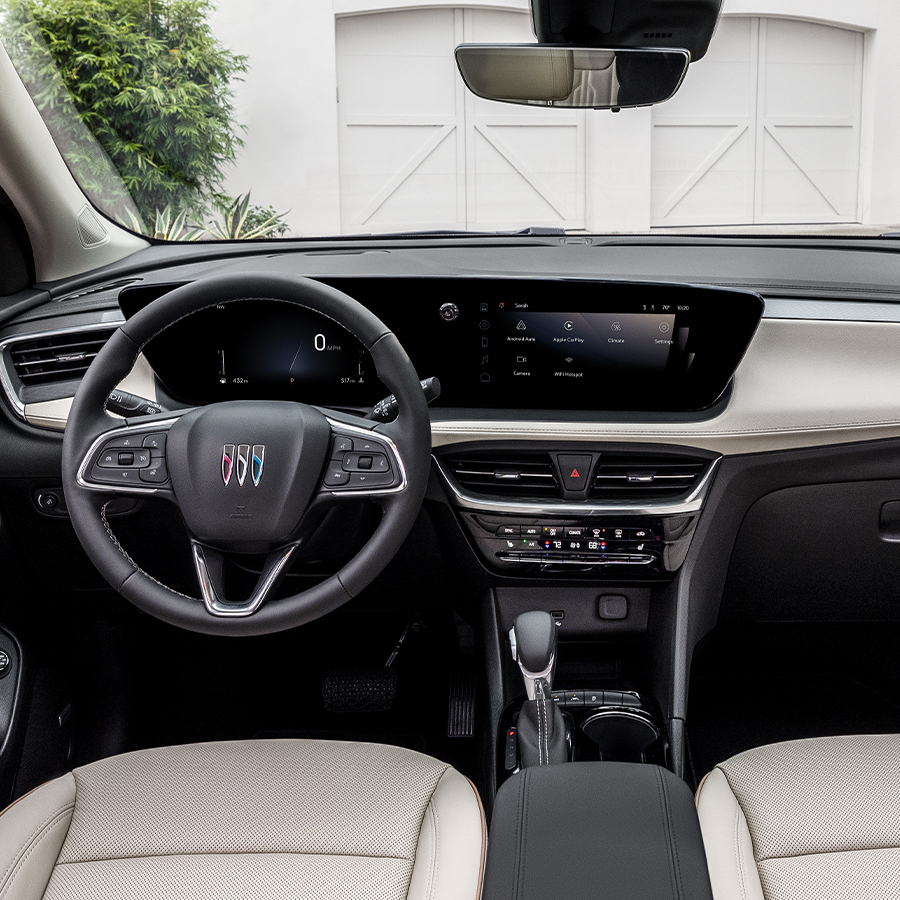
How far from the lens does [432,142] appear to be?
2045 millimetres

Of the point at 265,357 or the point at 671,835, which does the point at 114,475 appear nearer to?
the point at 265,357

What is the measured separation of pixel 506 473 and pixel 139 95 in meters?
1.31

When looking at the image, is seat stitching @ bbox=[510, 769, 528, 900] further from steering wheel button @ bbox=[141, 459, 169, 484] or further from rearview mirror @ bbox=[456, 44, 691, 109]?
rearview mirror @ bbox=[456, 44, 691, 109]

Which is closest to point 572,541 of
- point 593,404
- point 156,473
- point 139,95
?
point 593,404

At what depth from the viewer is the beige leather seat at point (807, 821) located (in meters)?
1.00

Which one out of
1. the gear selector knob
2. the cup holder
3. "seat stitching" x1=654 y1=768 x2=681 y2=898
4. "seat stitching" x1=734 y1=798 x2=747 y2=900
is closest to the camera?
"seat stitching" x1=654 y1=768 x2=681 y2=898

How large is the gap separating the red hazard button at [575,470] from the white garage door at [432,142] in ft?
2.12

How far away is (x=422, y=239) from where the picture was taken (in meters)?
1.91

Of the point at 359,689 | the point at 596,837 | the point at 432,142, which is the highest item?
the point at 432,142

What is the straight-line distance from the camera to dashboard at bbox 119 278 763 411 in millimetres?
1542

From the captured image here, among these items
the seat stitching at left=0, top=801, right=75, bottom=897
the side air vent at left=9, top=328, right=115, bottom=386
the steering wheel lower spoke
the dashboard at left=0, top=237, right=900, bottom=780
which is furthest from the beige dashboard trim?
the seat stitching at left=0, top=801, right=75, bottom=897

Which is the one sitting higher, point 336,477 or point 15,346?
point 15,346

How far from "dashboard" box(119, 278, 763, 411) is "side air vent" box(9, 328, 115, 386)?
0.14 meters

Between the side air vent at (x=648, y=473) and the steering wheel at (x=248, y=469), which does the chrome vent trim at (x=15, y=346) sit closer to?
the steering wheel at (x=248, y=469)
